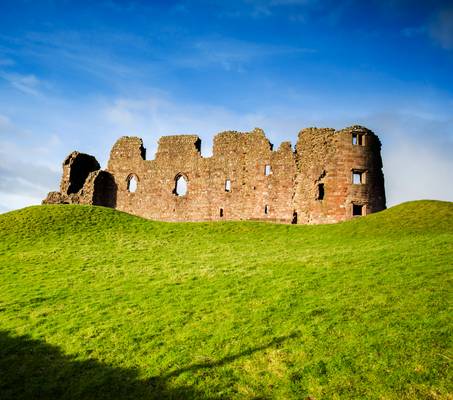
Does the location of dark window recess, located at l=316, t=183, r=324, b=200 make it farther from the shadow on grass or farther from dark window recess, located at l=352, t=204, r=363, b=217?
the shadow on grass

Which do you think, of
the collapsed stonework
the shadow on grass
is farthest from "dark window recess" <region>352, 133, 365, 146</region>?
the shadow on grass

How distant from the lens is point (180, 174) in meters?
46.8

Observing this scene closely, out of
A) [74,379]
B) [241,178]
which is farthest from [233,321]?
[241,178]

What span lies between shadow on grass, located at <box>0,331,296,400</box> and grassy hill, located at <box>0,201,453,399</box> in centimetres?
4

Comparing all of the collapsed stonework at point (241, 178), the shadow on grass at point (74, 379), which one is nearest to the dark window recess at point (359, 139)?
the collapsed stonework at point (241, 178)

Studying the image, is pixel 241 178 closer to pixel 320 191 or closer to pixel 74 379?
pixel 320 191

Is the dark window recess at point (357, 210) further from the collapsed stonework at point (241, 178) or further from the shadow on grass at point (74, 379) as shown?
the shadow on grass at point (74, 379)

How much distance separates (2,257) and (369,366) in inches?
879

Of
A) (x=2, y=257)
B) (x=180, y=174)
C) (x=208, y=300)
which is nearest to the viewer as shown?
(x=208, y=300)

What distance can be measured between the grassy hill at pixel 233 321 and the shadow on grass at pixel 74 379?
43 mm

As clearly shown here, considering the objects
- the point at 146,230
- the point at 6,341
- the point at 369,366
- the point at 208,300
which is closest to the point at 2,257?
the point at 146,230

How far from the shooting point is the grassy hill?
32.1ft

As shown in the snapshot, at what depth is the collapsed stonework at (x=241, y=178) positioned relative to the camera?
129 feet

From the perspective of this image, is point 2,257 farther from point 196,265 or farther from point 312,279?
point 312,279
